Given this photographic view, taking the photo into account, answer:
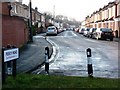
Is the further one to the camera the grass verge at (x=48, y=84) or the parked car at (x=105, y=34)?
the parked car at (x=105, y=34)

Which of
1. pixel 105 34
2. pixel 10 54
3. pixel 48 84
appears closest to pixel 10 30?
pixel 10 54

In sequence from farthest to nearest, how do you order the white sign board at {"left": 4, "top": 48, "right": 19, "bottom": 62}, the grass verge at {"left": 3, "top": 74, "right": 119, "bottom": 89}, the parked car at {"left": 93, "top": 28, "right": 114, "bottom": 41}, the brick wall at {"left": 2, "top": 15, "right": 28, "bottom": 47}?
the parked car at {"left": 93, "top": 28, "right": 114, "bottom": 41} < the brick wall at {"left": 2, "top": 15, "right": 28, "bottom": 47} < the white sign board at {"left": 4, "top": 48, "right": 19, "bottom": 62} < the grass verge at {"left": 3, "top": 74, "right": 119, "bottom": 89}

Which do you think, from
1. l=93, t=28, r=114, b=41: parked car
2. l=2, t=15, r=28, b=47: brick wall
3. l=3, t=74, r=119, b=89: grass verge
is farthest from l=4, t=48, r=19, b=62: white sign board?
l=93, t=28, r=114, b=41: parked car

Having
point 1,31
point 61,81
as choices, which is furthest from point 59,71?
point 1,31

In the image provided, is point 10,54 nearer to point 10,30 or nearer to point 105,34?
point 10,30

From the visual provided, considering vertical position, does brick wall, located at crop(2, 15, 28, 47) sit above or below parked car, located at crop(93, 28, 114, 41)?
above

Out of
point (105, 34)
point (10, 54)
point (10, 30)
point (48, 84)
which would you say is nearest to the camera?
point (48, 84)

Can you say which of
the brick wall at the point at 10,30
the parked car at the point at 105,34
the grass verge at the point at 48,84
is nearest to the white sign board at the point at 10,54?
the grass verge at the point at 48,84

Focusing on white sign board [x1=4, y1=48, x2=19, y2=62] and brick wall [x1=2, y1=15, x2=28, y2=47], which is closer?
white sign board [x1=4, y1=48, x2=19, y2=62]

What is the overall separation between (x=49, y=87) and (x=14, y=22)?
1572cm

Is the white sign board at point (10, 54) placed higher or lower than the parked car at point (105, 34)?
higher

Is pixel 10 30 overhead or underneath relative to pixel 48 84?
overhead

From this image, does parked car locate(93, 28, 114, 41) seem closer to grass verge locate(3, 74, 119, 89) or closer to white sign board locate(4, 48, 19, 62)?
grass verge locate(3, 74, 119, 89)

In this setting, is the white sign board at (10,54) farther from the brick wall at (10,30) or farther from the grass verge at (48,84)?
the brick wall at (10,30)
